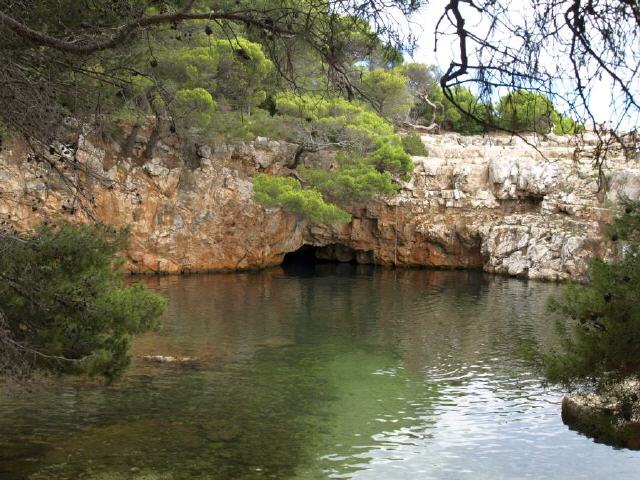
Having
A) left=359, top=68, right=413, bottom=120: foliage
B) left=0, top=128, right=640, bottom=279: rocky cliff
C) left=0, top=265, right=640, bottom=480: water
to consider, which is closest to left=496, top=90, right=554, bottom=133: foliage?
left=0, top=265, right=640, bottom=480: water

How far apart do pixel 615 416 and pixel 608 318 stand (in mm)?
1489

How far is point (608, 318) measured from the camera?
8.90 metres

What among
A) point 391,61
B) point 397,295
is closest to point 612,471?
point 391,61

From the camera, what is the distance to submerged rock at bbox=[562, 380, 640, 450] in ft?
30.7

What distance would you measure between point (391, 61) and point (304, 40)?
26.5 inches

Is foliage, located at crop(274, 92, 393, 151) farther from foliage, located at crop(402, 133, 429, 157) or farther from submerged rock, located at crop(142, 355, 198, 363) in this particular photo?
submerged rock, located at crop(142, 355, 198, 363)

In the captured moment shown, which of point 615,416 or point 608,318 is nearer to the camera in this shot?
point 608,318

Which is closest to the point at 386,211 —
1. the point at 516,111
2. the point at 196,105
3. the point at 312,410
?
the point at 196,105

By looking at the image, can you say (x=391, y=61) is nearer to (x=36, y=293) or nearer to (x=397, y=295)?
(x=36, y=293)

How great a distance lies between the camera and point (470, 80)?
4.34 metres

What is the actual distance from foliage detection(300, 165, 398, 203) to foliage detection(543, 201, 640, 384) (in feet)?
61.8

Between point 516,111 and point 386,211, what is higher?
point 386,211

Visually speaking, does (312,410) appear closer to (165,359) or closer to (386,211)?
(165,359)

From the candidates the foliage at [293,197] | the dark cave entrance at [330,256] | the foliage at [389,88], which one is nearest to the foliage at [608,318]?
the foliage at [293,197]
